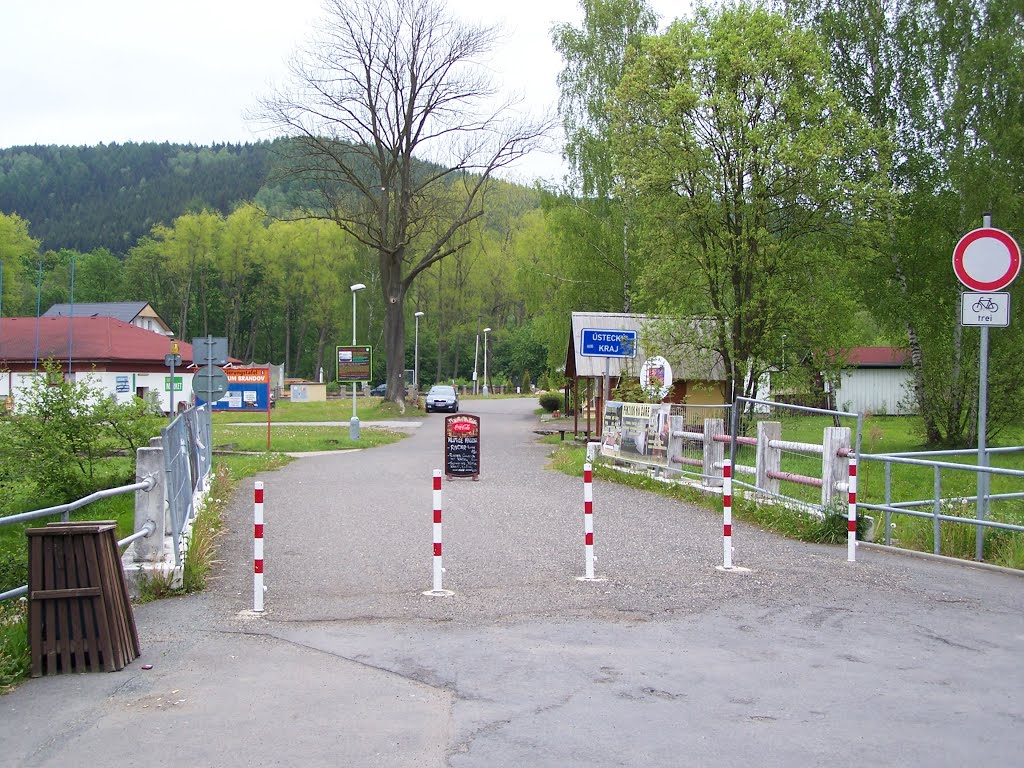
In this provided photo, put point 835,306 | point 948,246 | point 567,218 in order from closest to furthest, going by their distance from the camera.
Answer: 1. point 835,306
2. point 948,246
3. point 567,218

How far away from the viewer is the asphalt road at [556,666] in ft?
16.3

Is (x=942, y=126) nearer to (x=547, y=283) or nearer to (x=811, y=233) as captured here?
(x=811, y=233)

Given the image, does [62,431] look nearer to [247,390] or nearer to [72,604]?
[72,604]

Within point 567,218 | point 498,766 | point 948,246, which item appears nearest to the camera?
point 498,766

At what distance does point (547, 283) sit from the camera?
47281 mm

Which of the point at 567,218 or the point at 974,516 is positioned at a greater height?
the point at 567,218

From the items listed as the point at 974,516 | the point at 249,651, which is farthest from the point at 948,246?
the point at 249,651

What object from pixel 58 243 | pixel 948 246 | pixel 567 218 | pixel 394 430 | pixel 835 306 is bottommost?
pixel 394 430

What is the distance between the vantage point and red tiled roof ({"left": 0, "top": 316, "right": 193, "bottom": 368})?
5400 cm

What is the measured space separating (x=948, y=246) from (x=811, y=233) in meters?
4.44

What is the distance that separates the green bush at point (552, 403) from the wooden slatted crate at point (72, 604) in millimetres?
50685

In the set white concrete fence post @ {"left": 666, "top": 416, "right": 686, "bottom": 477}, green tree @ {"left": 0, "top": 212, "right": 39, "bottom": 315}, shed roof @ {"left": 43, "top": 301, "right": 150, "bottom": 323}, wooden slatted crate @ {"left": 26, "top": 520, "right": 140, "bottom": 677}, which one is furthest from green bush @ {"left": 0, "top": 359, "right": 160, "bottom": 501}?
shed roof @ {"left": 43, "top": 301, "right": 150, "bottom": 323}

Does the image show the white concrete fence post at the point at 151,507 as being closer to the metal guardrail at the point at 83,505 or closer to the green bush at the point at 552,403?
the metal guardrail at the point at 83,505

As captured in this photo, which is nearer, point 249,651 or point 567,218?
point 249,651
